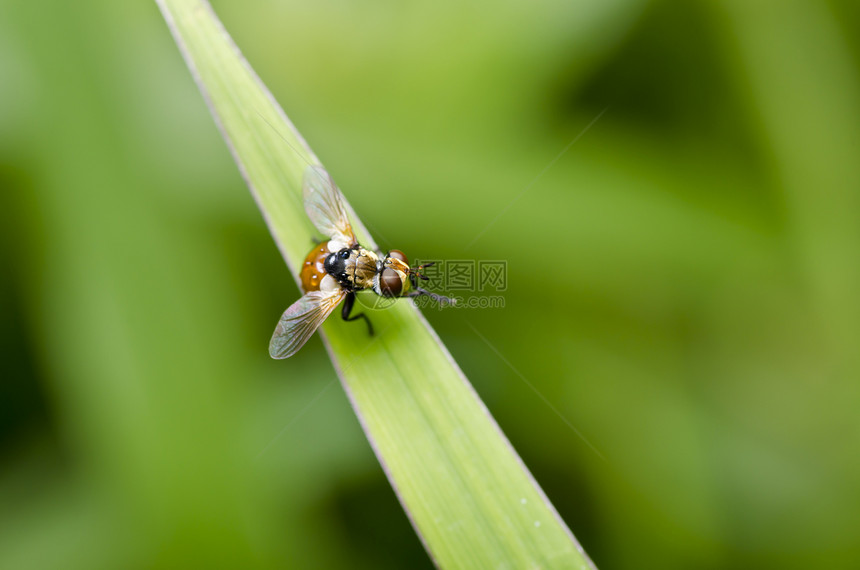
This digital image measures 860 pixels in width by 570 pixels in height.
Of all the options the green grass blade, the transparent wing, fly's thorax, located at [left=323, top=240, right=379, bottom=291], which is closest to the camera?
the green grass blade

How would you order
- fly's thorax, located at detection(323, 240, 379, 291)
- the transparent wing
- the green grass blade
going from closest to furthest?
the green grass blade
the transparent wing
fly's thorax, located at detection(323, 240, 379, 291)

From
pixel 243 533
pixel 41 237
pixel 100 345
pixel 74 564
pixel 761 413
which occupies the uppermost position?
pixel 41 237

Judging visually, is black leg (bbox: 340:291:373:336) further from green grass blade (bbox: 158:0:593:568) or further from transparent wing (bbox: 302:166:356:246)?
transparent wing (bbox: 302:166:356:246)

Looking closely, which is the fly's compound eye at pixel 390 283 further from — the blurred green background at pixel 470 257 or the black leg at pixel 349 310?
the blurred green background at pixel 470 257

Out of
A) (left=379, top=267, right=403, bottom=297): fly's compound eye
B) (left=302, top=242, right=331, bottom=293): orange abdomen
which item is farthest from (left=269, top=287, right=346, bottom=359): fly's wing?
(left=379, top=267, right=403, bottom=297): fly's compound eye

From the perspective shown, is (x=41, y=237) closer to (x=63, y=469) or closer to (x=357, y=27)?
(x=63, y=469)

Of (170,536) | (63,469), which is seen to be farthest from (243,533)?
(63,469)
